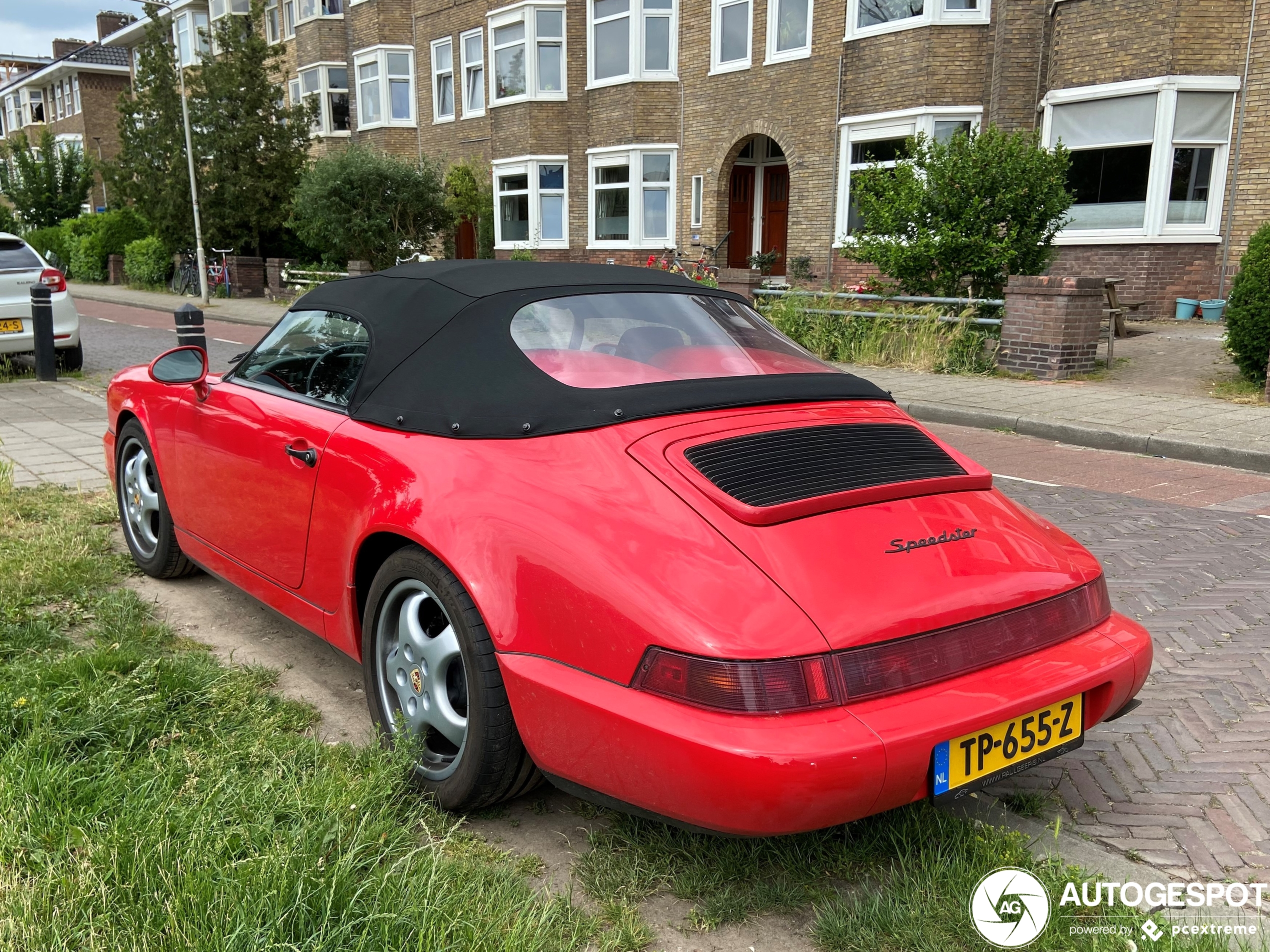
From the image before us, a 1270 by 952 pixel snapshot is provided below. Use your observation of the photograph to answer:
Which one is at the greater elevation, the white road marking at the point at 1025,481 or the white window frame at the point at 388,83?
the white window frame at the point at 388,83

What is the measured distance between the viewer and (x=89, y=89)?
5547cm

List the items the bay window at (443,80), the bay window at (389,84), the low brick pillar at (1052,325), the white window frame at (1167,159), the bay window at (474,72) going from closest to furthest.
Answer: the low brick pillar at (1052,325), the white window frame at (1167,159), the bay window at (474,72), the bay window at (443,80), the bay window at (389,84)

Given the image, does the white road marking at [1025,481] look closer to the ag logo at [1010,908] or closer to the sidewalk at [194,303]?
the ag logo at [1010,908]

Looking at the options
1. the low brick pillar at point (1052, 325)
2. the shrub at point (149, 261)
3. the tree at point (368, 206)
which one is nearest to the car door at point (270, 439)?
the low brick pillar at point (1052, 325)

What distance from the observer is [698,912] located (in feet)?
7.88

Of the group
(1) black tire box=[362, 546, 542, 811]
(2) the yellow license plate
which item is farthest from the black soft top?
(2) the yellow license plate

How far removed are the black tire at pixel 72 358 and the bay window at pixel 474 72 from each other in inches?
743

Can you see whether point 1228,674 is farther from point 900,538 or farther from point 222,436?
point 222,436

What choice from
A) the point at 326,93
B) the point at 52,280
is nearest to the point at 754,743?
the point at 52,280

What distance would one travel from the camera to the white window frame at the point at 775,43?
817 inches

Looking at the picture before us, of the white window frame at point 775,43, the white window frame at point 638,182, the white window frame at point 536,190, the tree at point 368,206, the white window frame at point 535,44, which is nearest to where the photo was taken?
the white window frame at point 775,43

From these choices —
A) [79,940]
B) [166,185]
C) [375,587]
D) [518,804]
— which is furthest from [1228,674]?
[166,185]

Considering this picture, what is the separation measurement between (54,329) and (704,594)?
11.8 m

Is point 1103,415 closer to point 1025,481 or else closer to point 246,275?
point 1025,481
